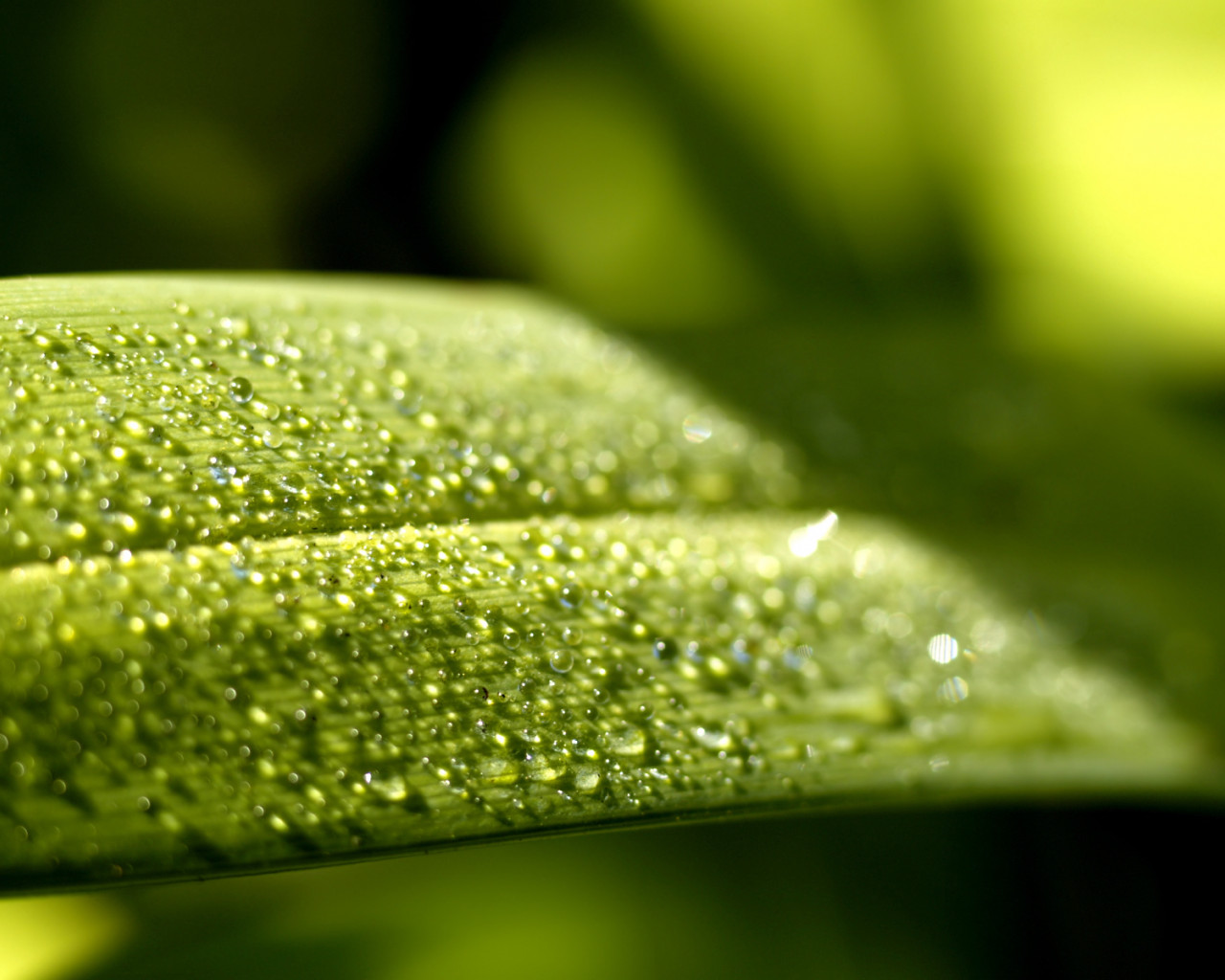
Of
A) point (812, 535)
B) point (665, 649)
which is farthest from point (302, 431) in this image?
point (812, 535)

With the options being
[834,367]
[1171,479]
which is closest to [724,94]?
[834,367]

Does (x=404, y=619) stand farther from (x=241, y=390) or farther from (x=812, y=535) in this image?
(x=812, y=535)

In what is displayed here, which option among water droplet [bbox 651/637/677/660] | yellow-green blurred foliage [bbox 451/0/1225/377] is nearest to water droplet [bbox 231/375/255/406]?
water droplet [bbox 651/637/677/660]

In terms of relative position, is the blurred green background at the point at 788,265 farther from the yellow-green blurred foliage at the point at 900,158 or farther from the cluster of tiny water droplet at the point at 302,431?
the cluster of tiny water droplet at the point at 302,431

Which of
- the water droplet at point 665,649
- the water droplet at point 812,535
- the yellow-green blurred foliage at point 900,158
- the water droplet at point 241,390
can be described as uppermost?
the yellow-green blurred foliage at point 900,158

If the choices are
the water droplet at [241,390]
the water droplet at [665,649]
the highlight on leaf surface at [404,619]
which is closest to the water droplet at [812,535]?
the highlight on leaf surface at [404,619]
